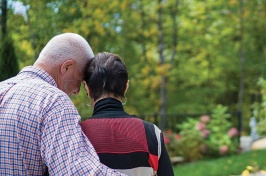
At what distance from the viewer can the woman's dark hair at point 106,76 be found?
190 centimetres

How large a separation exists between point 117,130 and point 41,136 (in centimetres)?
34

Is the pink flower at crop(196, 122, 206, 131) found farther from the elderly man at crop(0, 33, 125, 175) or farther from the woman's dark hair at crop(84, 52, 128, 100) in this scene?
the elderly man at crop(0, 33, 125, 175)

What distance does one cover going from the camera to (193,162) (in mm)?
11594

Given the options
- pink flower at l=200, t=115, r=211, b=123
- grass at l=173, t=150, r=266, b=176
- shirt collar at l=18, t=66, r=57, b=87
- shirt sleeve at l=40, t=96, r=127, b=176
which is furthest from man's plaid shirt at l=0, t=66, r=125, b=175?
pink flower at l=200, t=115, r=211, b=123

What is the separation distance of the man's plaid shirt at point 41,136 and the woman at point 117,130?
17cm

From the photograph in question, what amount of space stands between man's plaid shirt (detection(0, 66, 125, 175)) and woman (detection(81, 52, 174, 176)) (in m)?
0.17

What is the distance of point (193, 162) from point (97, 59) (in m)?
9.98

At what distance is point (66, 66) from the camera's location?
1.83 meters

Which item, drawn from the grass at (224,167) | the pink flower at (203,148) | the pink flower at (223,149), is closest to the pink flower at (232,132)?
the pink flower at (223,149)

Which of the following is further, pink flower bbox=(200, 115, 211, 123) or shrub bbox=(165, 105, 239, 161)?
pink flower bbox=(200, 115, 211, 123)

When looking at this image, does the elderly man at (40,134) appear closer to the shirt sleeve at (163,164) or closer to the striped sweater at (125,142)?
the striped sweater at (125,142)

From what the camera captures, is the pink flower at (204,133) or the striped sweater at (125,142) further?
the pink flower at (204,133)

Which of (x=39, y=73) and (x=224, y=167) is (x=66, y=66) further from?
(x=224, y=167)

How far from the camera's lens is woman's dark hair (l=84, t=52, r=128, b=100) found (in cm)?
190
